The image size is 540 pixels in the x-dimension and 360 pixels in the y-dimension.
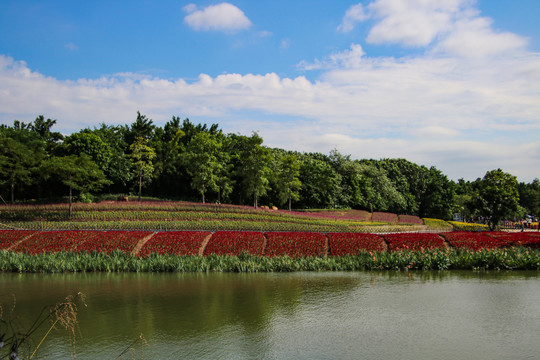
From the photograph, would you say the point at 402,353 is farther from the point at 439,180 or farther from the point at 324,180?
the point at 439,180

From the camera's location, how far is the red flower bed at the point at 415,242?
75.4 feet

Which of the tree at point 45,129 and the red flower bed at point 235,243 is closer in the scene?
the red flower bed at point 235,243

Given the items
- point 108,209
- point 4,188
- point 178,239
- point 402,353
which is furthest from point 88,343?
point 4,188

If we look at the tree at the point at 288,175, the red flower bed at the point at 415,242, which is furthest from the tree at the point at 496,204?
the tree at the point at 288,175

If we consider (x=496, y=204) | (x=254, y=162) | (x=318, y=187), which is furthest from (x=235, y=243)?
(x=318, y=187)

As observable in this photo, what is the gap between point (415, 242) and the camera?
2378 cm

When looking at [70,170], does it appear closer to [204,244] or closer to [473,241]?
[204,244]

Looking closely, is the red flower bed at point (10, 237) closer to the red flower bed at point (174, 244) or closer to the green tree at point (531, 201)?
the red flower bed at point (174, 244)

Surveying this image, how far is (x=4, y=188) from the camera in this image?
160ft

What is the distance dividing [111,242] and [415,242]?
1714cm

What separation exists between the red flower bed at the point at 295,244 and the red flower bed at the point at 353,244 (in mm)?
546

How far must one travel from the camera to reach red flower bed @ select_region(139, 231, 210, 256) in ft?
72.7

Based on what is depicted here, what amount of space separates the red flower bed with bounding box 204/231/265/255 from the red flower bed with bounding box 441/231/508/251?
1105 centimetres

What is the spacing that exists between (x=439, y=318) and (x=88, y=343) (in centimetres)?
947
